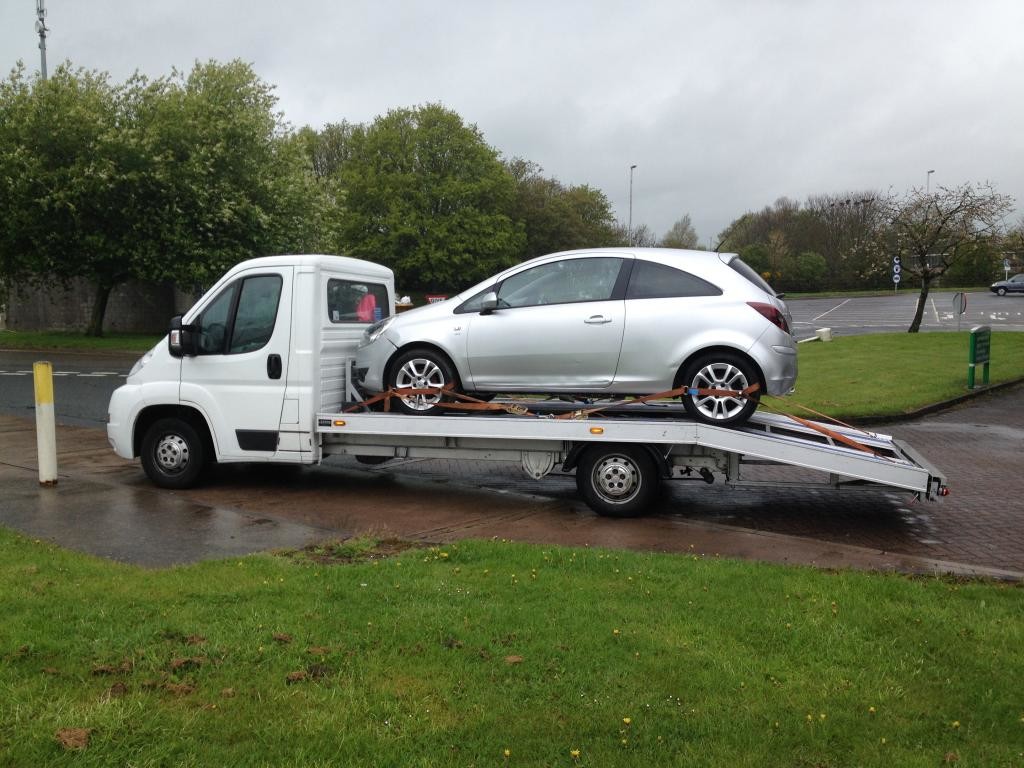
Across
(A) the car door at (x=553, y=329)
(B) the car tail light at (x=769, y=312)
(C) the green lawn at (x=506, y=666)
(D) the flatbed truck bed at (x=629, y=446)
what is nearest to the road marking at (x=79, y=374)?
(D) the flatbed truck bed at (x=629, y=446)

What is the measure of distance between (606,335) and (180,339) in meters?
4.12

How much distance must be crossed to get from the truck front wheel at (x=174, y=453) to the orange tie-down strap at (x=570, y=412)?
161 cm

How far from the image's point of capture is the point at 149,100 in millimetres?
30328

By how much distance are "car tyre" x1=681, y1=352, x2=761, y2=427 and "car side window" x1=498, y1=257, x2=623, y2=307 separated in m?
1.03

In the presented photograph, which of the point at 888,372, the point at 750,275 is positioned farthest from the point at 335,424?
the point at 888,372

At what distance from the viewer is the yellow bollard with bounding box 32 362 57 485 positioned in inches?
372

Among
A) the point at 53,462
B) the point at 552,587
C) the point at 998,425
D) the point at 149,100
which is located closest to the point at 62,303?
the point at 149,100

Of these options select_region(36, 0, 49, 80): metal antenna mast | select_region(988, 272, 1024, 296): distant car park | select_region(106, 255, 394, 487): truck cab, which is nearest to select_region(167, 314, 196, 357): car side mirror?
select_region(106, 255, 394, 487): truck cab

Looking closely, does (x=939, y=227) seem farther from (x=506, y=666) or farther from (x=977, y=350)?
(x=506, y=666)

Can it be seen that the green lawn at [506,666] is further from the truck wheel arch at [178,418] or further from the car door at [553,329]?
the truck wheel arch at [178,418]

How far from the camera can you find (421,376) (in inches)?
343

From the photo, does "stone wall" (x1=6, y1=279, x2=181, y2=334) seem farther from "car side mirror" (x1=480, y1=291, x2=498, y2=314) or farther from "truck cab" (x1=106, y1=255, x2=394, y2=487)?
"car side mirror" (x1=480, y1=291, x2=498, y2=314)

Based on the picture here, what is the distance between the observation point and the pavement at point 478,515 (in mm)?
7168

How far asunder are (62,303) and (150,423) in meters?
34.2
